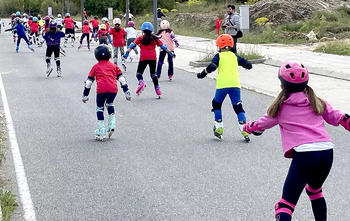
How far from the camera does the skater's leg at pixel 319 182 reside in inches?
207

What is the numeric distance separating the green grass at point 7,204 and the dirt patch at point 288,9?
30.9 meters

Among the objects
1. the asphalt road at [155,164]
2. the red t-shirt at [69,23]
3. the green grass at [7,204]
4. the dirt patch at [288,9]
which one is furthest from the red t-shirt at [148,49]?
the dirt patch at [288,9]

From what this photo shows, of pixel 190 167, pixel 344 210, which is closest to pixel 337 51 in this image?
pixel 190 167

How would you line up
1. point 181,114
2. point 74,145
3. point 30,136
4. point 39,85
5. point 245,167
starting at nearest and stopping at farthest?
point 245,167, point 74,145, point 30,136, point 181,114, point 39,85

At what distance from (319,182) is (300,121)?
53 cm

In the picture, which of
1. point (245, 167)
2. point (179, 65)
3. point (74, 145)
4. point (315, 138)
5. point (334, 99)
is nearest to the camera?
point (315, 138)

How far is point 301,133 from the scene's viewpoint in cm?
531

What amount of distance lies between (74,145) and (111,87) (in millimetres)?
1147

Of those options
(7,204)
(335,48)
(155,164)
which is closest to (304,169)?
(7,204)

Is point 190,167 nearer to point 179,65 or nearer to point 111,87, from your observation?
point 111,87

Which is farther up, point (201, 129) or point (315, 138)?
point (315, 138)

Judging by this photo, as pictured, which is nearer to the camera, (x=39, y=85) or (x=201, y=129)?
(x=201, y=129)

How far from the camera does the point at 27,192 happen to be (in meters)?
7.48

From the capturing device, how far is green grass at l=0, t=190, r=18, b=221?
21.2 feet
